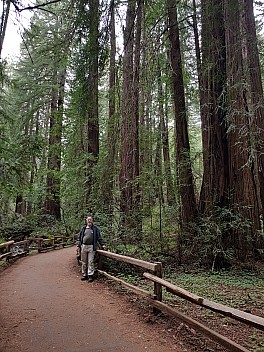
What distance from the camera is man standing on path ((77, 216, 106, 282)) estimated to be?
8.36 m

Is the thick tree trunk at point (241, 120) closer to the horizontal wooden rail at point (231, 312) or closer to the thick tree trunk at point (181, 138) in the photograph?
the thick tree trunk at point (181, 138)

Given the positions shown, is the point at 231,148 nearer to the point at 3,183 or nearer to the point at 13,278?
the point at 3,183

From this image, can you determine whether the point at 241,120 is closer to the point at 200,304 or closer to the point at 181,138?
the point at 181,138

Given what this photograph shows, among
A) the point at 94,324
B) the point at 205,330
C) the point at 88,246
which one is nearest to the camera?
the point at 205,330

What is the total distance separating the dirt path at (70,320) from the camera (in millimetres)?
4199

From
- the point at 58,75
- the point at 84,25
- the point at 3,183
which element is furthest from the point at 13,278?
the point at 58,75

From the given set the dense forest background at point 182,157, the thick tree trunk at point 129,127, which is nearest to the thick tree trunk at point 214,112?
the dense forest background at point 182,157

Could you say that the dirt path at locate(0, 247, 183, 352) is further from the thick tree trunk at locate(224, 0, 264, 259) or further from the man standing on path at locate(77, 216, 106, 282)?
the thick tree trunk at locate(224, 0, 264, 259)

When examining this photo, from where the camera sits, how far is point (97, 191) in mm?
10016

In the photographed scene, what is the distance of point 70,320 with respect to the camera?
5.21 m

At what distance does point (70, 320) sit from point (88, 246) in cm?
326

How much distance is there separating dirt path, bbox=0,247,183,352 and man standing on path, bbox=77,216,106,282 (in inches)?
13.7

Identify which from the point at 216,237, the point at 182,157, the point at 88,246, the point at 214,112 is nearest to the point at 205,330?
the point at 216,237

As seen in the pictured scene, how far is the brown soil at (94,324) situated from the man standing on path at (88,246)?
0.69 metres
